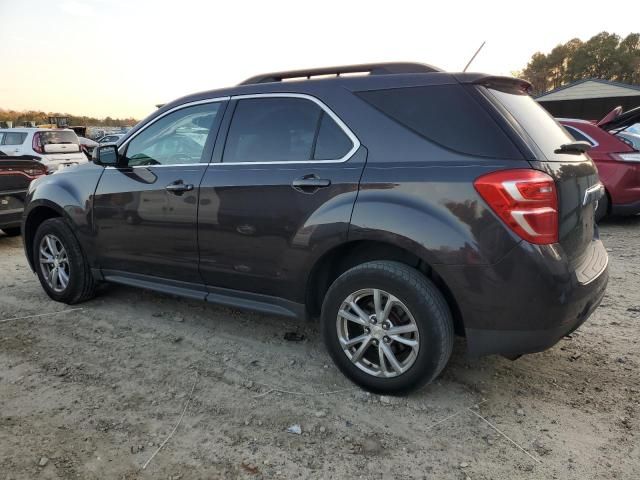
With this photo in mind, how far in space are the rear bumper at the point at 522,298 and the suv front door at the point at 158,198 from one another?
1913mm

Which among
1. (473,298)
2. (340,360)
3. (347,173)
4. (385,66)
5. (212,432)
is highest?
(385,66)

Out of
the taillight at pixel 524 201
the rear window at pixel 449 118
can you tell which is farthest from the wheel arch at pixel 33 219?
the taillight at pixel 524 201

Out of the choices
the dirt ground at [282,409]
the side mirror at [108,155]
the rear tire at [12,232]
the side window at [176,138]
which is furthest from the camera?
the rear tire at [12,232]

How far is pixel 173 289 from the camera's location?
12.4 ft

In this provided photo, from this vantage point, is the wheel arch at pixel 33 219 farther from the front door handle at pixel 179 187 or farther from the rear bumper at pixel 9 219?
the rear bumper at pixel 9 219

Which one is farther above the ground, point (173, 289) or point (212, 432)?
point (173, 289)

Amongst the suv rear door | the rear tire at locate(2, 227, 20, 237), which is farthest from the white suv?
the suv rear door

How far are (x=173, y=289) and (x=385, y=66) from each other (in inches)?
86.9

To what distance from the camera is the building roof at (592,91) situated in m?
28.2

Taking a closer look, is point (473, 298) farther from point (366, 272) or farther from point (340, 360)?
point (340, 360)

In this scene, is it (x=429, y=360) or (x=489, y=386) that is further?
(x=489, y=386)

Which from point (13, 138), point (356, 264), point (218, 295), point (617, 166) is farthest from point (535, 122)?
point (13, 138)

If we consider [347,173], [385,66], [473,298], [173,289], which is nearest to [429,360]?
[473,298]

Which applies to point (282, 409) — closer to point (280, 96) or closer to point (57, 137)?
point (280, 96)
